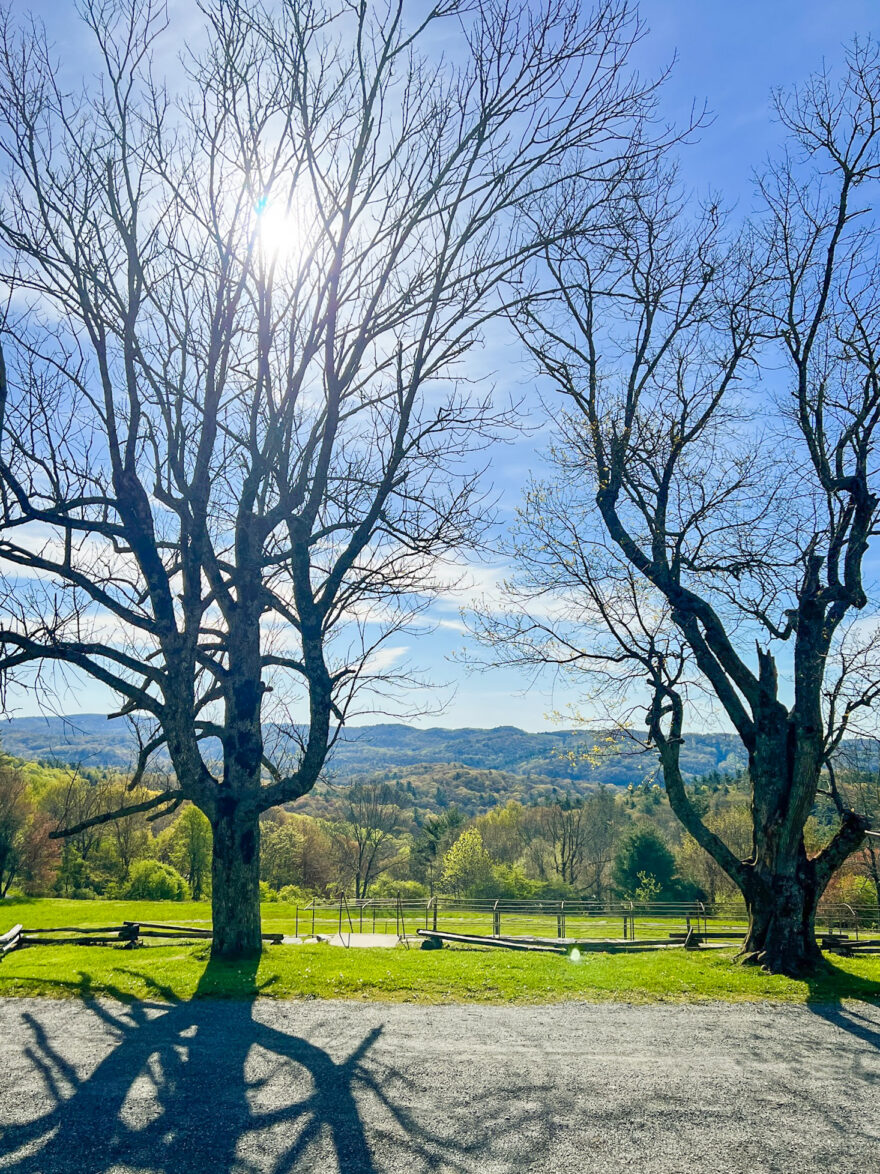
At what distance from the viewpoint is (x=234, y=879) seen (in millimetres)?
10602

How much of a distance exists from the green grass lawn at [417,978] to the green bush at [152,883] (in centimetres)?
3828

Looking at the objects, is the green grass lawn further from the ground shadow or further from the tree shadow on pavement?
the tree shadow on pavement

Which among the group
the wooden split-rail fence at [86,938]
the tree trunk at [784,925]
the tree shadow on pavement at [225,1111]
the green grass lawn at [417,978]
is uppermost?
the tree trunk at [784,925]

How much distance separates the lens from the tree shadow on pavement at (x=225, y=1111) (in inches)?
175

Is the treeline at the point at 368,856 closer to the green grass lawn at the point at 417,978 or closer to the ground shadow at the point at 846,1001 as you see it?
the green grass lawn at the point at 417,978

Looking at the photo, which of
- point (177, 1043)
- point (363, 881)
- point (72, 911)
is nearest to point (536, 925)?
point (363, 881)

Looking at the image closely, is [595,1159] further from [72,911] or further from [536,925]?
[536,925]

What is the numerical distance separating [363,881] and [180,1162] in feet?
191

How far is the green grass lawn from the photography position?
881cm

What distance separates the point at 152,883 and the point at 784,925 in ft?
147

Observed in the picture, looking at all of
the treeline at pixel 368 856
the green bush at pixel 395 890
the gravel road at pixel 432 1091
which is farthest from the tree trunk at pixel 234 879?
the green bush at pixel 395 890

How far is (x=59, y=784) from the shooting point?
67688mm

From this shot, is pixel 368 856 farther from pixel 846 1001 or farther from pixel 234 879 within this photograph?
pixel 846 1001

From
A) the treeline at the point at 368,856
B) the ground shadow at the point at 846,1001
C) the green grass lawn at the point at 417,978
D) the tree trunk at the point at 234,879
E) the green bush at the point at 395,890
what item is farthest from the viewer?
the green bush at the point at 395,890
